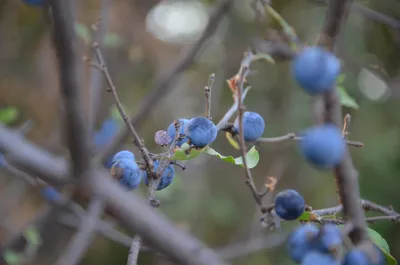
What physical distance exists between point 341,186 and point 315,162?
0.02 m

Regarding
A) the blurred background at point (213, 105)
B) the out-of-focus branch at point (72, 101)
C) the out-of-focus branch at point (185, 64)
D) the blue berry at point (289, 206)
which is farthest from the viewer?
the blurred background at point (213, 105)

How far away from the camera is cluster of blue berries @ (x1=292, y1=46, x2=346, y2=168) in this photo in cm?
34

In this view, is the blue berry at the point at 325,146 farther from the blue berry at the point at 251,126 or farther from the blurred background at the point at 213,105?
the blurred background at the point at 213,105

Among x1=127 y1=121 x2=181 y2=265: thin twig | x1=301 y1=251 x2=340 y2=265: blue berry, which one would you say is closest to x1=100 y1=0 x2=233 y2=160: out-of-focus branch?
x1=127 y1=121 x2=181 y2=265: thin twig

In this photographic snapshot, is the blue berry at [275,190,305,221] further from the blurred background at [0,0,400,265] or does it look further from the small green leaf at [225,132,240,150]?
the blurred background at [0,0,400,265]

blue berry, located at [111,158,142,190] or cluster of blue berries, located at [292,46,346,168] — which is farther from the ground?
cluster of blue berries, located at [292,46,346,168]

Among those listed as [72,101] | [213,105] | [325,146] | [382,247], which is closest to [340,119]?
[325,146]

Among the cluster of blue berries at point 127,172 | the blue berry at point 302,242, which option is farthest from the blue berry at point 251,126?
the blue berry at point 302,242

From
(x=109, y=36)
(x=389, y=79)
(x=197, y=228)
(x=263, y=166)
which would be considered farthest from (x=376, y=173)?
(x=109, y=36)

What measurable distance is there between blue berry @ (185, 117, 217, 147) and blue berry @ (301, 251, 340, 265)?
0.27 m

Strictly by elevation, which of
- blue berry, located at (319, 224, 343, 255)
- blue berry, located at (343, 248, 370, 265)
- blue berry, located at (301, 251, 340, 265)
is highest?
blue berry, located at (319, 224, 343, 255)

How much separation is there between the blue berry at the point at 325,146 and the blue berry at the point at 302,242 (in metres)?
0.08

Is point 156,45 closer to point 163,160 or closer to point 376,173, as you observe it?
point 376,173

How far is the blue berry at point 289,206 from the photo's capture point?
0.52 m
